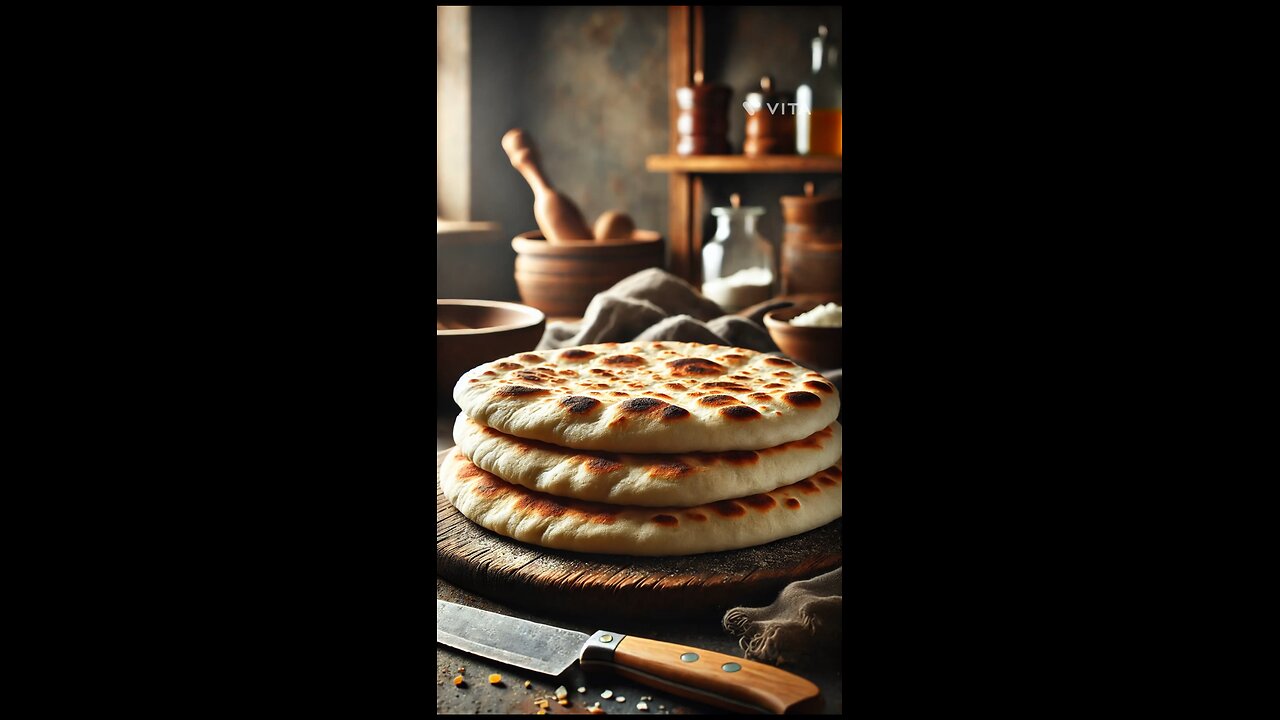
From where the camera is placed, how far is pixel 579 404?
1006 mm

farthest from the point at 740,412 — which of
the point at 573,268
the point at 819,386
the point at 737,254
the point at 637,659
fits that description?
the point at 737,254

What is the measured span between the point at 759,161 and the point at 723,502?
1.51 meters

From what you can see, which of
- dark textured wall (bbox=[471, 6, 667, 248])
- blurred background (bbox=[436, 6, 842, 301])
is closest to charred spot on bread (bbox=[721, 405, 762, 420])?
blurred background (bbox=[436, 6, 842, 301])

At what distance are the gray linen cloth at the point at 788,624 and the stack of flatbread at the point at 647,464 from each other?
0.09m

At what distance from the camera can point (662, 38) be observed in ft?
8.79

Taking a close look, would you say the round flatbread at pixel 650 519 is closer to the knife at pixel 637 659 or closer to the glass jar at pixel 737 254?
the knife at pixel 637 659

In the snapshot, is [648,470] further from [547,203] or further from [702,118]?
[702,118]

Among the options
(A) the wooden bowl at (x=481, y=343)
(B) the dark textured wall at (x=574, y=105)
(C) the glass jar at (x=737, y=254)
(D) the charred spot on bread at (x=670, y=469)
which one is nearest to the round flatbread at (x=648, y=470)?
(D) the charred spot on bread at (x=670, y=469)

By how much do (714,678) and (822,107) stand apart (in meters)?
1.87

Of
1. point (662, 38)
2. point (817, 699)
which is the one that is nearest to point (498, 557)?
point (817, 699)

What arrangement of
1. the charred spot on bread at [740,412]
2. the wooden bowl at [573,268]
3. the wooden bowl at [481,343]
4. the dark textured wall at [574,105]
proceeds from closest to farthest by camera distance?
1. the charred spot on bread at [740,412]
2. the wooden bowl at [481,343]
3. the wooden bowl at [573,268]
4. the dark textured wall at [574,105]

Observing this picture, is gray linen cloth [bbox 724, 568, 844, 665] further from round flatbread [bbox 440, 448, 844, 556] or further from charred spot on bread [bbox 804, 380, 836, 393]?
charred spot on bread [bbox 804, 380, 836, 393]

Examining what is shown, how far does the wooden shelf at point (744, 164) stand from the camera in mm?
2270
